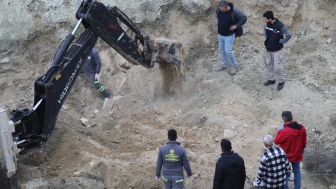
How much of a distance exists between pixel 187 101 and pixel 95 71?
2163 mm

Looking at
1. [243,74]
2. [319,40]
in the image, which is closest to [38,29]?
[243,74]

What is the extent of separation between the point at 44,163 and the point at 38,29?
417 cm

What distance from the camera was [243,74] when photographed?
455 inches

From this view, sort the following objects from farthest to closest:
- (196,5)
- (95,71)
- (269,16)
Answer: (196,5) → (95,71) → (269,16)

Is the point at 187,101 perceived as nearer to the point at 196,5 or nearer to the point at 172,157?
the point at 196,5

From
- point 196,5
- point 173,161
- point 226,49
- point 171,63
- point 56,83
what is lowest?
point 173,161

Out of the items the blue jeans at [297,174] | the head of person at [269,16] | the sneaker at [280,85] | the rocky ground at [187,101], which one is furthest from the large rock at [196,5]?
the blue jeans at [297,174]

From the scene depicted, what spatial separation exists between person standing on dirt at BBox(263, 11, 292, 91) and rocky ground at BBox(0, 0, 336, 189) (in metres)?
0.30

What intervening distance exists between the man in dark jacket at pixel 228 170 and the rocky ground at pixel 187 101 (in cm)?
145

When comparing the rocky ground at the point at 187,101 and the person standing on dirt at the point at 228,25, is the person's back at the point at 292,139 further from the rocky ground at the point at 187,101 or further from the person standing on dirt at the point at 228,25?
the person standing on dirt at the point at 228,25

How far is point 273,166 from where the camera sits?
7.43 m

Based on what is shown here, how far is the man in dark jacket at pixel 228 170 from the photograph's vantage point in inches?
280

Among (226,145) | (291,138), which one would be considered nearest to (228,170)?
(226,145)

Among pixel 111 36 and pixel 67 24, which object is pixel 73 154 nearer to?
pixel 111 36
